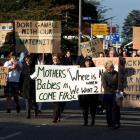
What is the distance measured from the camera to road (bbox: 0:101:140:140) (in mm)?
15633

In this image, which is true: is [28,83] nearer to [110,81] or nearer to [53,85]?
[53,85]

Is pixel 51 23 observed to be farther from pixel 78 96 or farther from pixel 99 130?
pixel 99 130

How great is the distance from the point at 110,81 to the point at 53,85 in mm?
1998

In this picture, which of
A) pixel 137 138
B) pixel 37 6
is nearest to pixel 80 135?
pixel 137 138

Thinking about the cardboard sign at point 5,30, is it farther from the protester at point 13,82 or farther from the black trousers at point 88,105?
the black trousers at point 88,105

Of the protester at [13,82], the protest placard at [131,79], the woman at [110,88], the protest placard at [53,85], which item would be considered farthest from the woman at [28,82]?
the woman at [110,88]

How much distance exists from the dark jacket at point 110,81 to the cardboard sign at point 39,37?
4538 mm

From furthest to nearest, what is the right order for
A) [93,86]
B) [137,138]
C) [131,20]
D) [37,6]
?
[131,20]
[37,6]
[93,86]
[137,138]

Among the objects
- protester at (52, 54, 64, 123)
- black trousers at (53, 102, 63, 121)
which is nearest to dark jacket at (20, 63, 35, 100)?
protester at (52, 54, 64, 123)

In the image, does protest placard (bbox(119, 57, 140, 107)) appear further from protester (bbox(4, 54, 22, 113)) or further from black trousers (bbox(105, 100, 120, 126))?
protester (bbox(4, 54, 22, 113))

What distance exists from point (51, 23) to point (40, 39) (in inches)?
23.5

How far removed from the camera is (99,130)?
675 inches

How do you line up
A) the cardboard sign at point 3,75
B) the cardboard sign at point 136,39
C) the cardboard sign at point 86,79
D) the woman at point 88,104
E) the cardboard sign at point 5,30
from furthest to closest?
the cardboard sign at point 5,30 < the cardboard sign at point 3,75 < the cardboard sign at point 136,39 < the cardboard sign at point 86,79 < the woman at point 88,104

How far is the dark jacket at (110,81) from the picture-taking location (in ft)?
58.9
